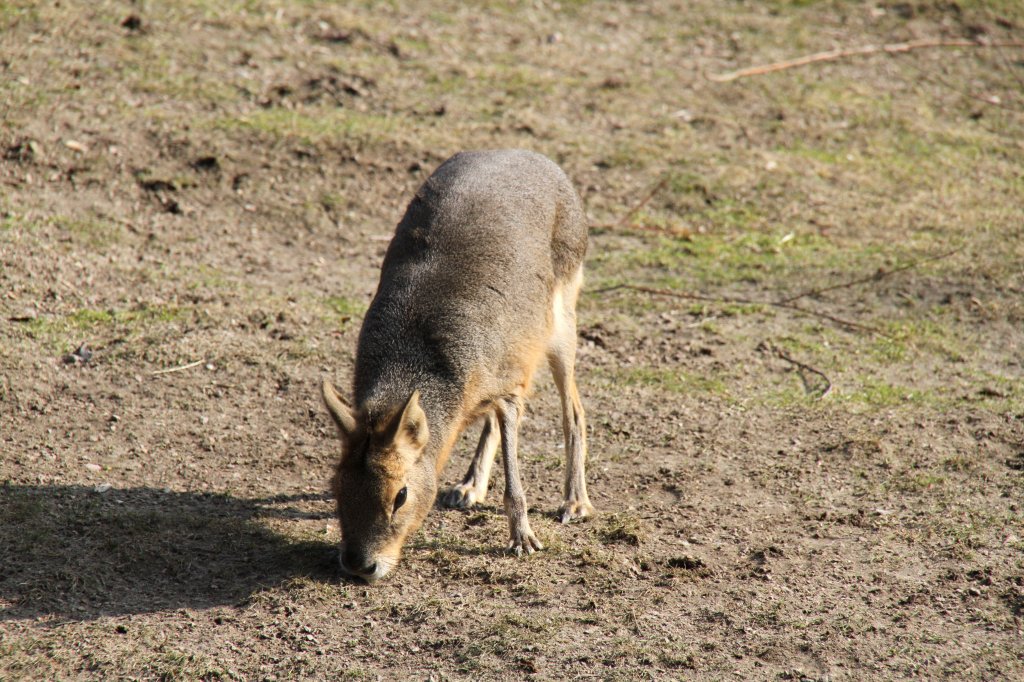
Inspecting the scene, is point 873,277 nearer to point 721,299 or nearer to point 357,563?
point 721,299

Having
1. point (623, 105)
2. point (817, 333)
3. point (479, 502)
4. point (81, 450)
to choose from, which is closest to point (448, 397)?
point (479, 502)

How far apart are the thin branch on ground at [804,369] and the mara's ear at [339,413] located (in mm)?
2978

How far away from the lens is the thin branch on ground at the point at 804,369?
612 cm

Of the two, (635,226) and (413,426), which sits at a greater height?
(413,426)

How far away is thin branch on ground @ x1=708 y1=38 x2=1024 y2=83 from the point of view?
1038cm

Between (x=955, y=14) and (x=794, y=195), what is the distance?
4758 millimetres

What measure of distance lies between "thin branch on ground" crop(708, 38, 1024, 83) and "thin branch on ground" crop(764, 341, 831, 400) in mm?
4434

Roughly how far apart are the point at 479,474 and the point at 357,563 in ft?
3.77

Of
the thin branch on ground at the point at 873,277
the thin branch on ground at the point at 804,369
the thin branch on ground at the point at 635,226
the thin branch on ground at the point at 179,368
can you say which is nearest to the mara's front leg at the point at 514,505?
the thin branch on ground at the point at 179,368

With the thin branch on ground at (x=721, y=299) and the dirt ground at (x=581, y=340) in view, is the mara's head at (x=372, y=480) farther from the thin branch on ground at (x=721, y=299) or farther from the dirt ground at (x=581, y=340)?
the thin branch on ground at (x=721, y=299)

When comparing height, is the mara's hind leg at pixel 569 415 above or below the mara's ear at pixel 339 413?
below

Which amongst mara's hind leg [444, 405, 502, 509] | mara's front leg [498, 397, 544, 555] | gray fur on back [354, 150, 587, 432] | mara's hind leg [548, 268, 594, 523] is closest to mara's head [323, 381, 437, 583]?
gray fur on back [354, 150, 587, 432]

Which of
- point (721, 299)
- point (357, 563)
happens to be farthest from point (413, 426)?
point (721, 299)

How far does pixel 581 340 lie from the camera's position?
6.62 meters
